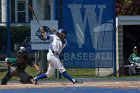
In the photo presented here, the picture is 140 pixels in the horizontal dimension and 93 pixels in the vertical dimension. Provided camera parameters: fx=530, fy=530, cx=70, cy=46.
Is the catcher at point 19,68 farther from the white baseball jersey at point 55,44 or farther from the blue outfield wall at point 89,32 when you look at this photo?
the blue outfield wall at point 89,32

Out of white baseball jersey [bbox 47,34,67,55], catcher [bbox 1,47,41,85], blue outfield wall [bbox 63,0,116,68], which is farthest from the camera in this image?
blue outfield wall [bbox 63,0,116,68]

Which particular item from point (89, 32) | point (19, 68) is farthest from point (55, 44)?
point (89, 32)

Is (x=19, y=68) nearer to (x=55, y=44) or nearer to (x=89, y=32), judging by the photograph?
(x=55, y=44)

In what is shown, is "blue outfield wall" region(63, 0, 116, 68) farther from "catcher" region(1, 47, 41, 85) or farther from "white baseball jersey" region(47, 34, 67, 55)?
"white baseball jersey" region(47, 34, 67, 55)

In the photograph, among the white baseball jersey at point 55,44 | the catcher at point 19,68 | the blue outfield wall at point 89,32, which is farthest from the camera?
the blue outfield wall at point 89,32

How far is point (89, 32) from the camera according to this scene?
21.7 m

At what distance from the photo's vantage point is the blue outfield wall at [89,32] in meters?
21.5

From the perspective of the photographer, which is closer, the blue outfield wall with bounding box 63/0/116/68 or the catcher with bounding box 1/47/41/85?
the catcher with bounding box 1/47/41/85

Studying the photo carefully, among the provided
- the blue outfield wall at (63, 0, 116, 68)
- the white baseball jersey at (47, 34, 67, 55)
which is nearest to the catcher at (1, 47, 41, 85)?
the white baseball jersey at (47, 34, 67, 55)

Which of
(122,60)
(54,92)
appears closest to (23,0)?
(122,60)

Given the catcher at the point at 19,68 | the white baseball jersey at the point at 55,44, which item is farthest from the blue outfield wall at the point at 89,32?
the white baseball jersey at the point at 55,44

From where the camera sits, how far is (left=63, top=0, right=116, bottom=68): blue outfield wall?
21.5m

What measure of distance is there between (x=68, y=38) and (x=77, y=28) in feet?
1.80

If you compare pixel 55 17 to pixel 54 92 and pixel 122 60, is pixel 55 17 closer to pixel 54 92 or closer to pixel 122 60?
pixel 122 60
